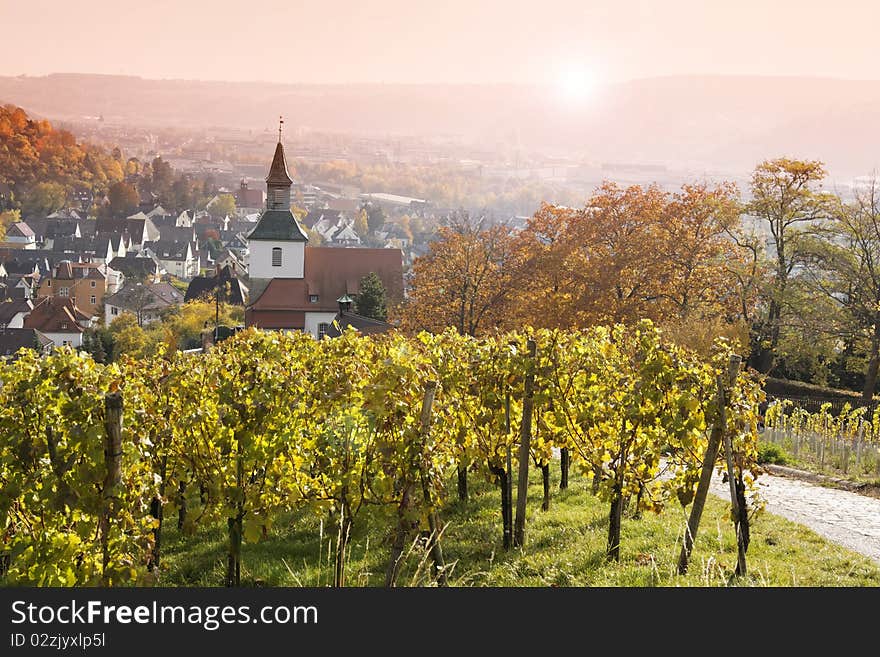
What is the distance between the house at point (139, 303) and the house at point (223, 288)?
1.78 m

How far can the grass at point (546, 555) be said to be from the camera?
20.2ft

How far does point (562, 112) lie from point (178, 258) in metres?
66.1

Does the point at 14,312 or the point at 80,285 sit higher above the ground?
the point at 80,285

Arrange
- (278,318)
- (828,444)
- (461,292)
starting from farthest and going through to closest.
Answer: (278,318) → (461,292) → (828,444)

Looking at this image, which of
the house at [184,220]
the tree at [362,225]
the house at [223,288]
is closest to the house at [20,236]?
the house at [184,220]

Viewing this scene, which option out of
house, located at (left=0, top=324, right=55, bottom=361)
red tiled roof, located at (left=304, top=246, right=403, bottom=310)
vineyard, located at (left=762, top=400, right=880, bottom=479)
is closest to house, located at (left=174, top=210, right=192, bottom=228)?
house, located at (left=0, top=324, right=55, bottom=361)

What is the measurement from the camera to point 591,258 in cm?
2509

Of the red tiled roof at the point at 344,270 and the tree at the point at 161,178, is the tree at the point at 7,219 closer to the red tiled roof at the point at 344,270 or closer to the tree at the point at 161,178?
the tree at the point at 161,178

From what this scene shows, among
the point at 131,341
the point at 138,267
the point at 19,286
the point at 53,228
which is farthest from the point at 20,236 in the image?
the point at 131,341

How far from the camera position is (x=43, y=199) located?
96.0m

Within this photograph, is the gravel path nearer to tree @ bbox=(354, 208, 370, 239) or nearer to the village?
the village

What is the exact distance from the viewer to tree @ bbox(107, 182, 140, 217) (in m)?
105

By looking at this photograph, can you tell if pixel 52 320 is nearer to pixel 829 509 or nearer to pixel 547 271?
pixel 547 271

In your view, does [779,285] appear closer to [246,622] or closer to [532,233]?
[532,233]
